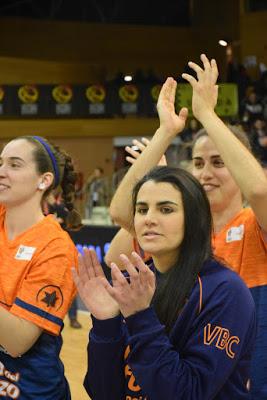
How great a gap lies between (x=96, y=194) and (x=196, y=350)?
11736 mm

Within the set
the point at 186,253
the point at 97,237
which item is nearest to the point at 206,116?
the point at 186,253

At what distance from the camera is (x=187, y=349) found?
5.77 feet

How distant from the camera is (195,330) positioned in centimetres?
177

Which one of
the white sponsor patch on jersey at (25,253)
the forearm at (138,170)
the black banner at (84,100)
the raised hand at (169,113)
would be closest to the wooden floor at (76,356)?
the white sponsor patch on jersey at (25,253)

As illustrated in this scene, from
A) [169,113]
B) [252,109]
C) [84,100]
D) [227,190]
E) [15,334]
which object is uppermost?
[84,100]

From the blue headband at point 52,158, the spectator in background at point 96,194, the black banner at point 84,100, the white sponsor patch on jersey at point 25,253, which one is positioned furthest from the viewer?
the black banner at point 84,100

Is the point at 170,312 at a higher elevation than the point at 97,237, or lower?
higher

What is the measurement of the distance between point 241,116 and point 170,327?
14.0 m

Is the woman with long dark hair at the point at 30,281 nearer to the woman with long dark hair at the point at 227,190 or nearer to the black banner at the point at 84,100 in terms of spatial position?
the woman with long dark hair at the point at 227,190

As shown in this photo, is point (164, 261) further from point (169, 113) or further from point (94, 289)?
point (169, 113)

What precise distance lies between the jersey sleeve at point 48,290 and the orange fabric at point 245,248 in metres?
0.53

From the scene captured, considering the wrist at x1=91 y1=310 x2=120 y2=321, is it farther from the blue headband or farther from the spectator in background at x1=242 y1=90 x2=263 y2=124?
the spectator in background at x1=242 y1=90 x2=263 y2=124

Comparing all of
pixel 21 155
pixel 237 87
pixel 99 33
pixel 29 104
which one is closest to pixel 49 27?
pixel 99 33

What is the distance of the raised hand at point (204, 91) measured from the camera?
2213 millimetres
